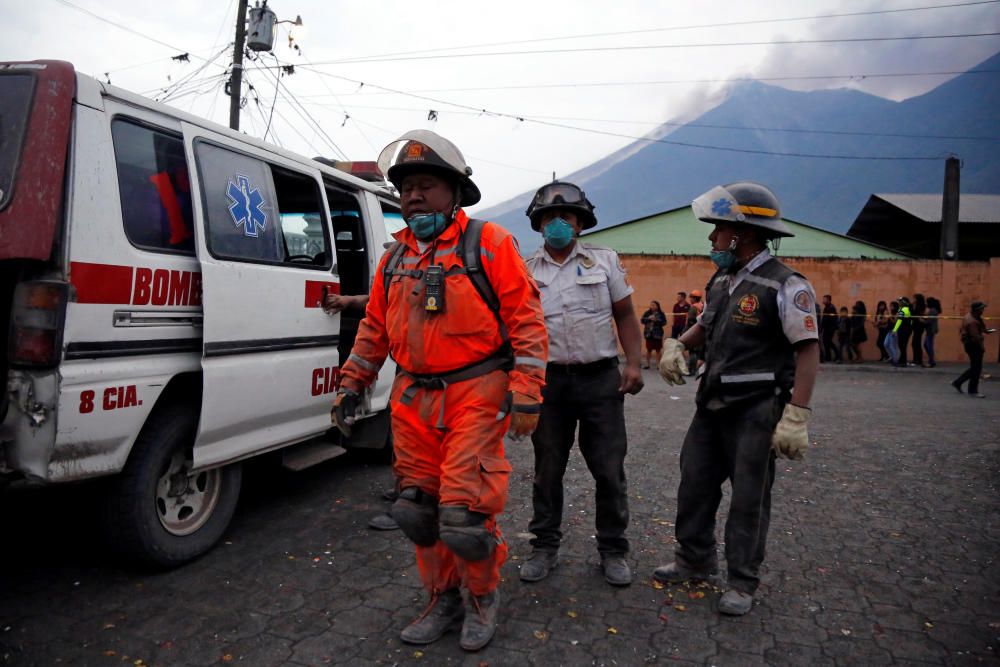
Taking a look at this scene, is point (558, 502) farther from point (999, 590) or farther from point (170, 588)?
point (999, 590)

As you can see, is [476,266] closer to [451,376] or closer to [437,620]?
[451,376]

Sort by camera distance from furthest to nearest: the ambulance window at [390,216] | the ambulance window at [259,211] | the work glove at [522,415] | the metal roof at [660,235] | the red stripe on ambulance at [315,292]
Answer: the metal roof at [660,235] → the ambulance window at [390,216] → the red stripe on ambulance at [315,292] → the ambulance window at [259,211] → the work glove at [522,415]

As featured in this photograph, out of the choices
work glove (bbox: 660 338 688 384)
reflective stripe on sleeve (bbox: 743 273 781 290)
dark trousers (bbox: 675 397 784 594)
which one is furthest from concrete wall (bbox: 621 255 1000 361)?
reflective stripe on sleeve (bbox: 743 273 781 290)

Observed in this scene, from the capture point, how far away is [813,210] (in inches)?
7067

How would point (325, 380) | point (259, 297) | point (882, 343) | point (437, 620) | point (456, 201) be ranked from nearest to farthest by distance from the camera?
point (437, 620) → point (456, 201) → point (259, 297) → point (325, 380) → point (882, 343)

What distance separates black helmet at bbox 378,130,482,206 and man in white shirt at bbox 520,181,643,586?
80cm

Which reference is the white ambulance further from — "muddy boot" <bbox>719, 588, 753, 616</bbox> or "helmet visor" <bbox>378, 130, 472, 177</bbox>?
"muddy boot" <bbox>719, 588, 753, 616</bbox>

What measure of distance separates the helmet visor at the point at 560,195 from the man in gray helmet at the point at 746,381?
24.5 inches

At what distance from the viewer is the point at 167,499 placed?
346 centimetres

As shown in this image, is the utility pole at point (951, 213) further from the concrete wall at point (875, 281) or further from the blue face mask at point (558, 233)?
the blue face mask at point (558, 233)

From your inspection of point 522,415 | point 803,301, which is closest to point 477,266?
point 522,415

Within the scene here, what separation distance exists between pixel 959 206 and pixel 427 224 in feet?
92.7

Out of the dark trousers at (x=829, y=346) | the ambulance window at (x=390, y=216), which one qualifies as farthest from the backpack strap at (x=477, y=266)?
the dark trousers at (x=829, y=346)

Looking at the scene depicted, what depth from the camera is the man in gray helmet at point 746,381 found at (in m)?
3.03
